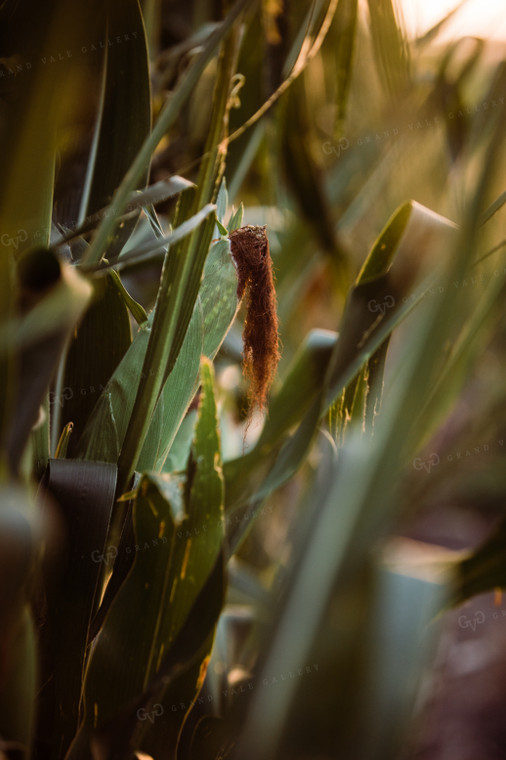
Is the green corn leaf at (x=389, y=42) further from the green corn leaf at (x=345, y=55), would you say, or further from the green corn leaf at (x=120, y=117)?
the green corn leaf at (x=120, y=117)

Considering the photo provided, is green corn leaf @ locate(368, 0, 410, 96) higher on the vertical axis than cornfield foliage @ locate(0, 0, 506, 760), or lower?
higher

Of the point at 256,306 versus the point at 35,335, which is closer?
the point at 35,335

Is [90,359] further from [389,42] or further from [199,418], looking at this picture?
[389,42]

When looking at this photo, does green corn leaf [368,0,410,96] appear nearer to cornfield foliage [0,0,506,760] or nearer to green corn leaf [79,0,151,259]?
cornfield foliage [0,0,506,760]

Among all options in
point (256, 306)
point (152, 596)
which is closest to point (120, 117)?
point (256, 306)

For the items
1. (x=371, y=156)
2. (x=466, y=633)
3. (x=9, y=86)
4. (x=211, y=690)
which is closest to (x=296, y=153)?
(x=371, y=156)

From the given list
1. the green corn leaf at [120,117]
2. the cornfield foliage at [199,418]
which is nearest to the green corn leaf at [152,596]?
the cornfield foliage at [199,418]

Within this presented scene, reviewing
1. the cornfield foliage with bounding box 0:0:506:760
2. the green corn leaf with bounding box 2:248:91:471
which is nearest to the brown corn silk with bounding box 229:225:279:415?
the cornfield foliage with bounding box 0:0:506:760

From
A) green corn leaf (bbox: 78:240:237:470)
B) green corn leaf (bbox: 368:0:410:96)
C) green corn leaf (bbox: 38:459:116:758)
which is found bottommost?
green corn leaf (bbox: 38:459:116:758)
